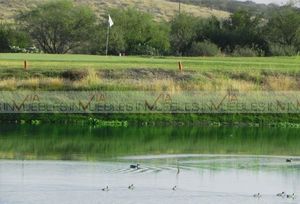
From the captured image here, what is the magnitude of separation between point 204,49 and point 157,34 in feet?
23.9

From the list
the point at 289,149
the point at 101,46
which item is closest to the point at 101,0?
the point at 101,46

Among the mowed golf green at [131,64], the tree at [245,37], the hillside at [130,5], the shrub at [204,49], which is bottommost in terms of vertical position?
the mowed golf green at [131,64]

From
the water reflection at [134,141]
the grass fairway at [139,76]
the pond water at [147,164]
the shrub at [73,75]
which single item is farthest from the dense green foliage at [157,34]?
the pond water at [147,164]

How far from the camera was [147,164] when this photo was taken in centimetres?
3256

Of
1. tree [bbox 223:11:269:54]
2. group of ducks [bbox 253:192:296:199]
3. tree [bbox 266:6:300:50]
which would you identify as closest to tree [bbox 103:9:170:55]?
tree [bbox 223:11:269:54]

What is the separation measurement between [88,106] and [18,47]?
105ft

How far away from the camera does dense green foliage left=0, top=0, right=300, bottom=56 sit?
77125mm

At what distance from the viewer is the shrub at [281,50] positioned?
75250 mm

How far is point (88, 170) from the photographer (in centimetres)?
3055

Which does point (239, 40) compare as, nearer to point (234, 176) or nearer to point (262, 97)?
point (262, 97)

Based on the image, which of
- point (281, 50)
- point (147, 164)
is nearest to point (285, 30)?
point (281, 50)

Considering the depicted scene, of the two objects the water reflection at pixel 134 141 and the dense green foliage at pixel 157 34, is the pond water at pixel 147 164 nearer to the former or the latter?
the water reflection at pixel 134 141

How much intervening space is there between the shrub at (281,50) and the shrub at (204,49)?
380 cm

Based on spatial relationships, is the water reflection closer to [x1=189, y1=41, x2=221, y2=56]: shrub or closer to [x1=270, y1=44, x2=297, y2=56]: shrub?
[x1=189, y1=41, x2=221, y2=56]: shrub
